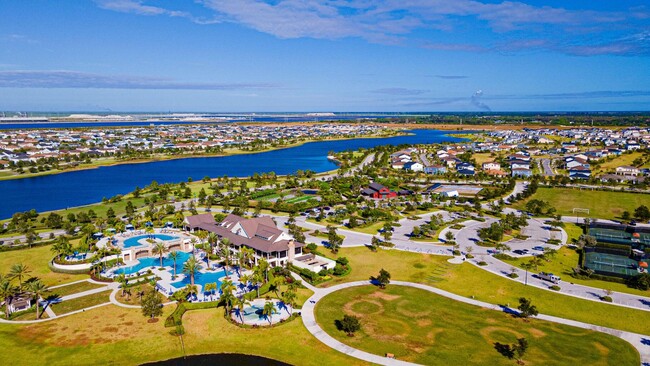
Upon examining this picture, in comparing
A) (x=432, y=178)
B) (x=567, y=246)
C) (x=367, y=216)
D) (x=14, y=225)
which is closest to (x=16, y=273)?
(x=14, y=225)

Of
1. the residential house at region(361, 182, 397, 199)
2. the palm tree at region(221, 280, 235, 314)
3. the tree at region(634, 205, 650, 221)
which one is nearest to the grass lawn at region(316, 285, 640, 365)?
the palm tree at region(221, 280, 235, 314)

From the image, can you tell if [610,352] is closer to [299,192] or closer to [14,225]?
[299,192]

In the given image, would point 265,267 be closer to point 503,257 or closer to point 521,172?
point 503,257

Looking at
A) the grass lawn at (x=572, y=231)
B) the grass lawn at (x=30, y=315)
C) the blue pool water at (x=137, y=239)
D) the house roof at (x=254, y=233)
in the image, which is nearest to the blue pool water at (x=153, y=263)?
the blue pool water at (x=137, y=239)

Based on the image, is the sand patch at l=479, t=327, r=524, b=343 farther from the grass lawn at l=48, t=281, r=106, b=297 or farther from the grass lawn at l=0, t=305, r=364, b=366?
the grass lawn at l=48, t=281, r=106, b=297

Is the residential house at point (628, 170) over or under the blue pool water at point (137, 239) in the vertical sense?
over

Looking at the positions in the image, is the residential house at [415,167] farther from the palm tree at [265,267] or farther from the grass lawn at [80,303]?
the grass lawn at [80,303]
